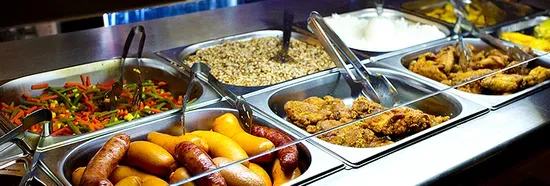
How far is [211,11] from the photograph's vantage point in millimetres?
2549

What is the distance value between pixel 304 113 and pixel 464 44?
3.02 feet

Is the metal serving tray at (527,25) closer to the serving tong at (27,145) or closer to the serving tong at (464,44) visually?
the serving tong at (464,44)

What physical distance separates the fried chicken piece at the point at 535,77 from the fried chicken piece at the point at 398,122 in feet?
1.79

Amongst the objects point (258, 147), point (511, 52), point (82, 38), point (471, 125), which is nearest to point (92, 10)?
point (82, 38)

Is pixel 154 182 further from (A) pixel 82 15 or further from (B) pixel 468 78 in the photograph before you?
(B) pixel 468 78

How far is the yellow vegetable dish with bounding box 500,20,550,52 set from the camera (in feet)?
7.83

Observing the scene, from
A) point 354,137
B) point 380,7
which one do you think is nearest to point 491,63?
point 380,7

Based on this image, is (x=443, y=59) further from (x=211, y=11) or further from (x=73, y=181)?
(x=73, y=181)

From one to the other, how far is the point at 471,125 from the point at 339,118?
365 mm

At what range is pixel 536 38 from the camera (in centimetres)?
253

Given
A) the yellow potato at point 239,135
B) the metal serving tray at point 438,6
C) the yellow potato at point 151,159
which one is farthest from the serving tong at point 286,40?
the yellow potato at point 151,159

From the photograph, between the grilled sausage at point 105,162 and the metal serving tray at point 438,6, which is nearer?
the grilled sausage at point 105,162

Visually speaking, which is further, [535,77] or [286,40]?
[286,40]

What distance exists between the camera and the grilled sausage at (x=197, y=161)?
111cm
